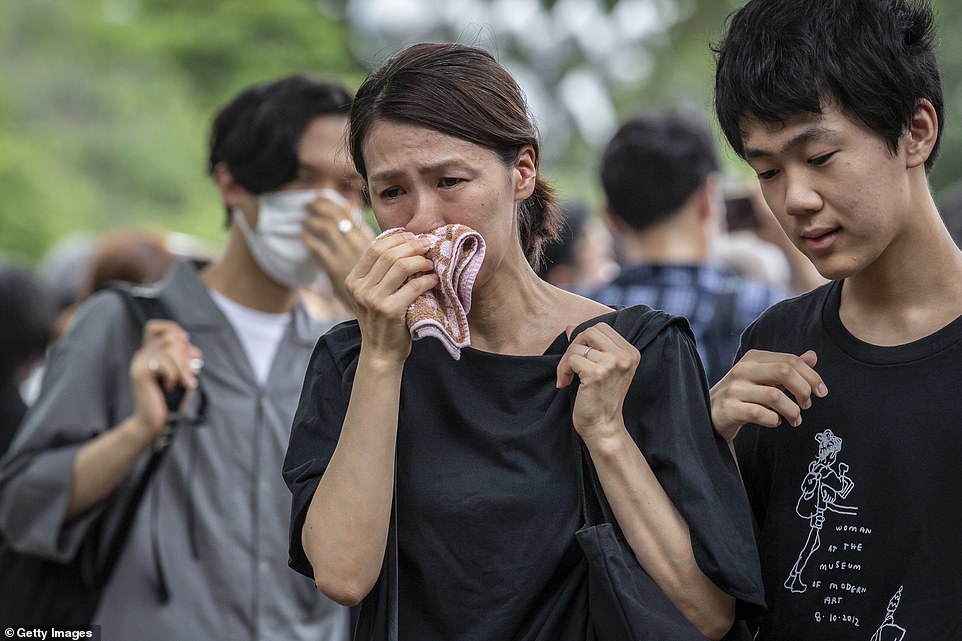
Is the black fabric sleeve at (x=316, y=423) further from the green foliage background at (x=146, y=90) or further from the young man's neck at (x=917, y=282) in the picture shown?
the green foliage background at (x=146, y=90)

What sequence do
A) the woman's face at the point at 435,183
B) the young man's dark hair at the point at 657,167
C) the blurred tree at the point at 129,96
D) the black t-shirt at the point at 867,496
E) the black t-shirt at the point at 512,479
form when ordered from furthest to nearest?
the blurred tree at the point at 129,96 < the young man's dark hair at the point at 657,167 < the woman's face at the point at 435,183 < the black t-shirt at the point at 512,479 < the black t-shirt at the point at 867,496

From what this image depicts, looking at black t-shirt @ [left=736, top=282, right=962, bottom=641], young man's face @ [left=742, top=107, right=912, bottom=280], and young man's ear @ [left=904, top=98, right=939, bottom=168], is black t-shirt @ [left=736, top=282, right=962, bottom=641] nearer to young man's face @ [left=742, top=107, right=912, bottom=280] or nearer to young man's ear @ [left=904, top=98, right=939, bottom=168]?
young man's face @ [left=742, top=107, right=912, bottom=280]

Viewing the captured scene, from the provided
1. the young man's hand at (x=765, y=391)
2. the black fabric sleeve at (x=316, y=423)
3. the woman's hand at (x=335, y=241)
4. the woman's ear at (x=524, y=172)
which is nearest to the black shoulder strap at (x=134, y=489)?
the woman's hand at (x=335, y=241)

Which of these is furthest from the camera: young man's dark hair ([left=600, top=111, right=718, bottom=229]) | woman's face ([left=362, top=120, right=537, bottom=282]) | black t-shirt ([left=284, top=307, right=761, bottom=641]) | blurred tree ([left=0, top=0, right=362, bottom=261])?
blurred tree ([left=0, top=0, right=362, bottom=261])

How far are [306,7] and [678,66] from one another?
8956 mm

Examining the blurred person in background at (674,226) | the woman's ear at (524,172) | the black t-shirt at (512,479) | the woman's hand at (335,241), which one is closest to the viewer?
the black t-shirt at (512,479)

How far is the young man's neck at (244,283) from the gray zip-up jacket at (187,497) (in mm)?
172

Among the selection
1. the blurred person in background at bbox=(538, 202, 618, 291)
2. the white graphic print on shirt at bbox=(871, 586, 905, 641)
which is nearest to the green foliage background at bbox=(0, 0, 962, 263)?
the blurred person in background at bbox=(538, 202, 618, 291)

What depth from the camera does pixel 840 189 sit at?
2.48m

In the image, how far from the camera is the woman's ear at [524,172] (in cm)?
284

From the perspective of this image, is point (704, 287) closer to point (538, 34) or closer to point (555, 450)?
point (555, 450)

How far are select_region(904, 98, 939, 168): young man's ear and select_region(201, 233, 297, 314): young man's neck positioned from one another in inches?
92.8

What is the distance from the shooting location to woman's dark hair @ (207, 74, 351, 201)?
4250 mm

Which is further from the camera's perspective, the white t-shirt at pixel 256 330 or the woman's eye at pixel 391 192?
the white t-shirt at pixel 256 330
